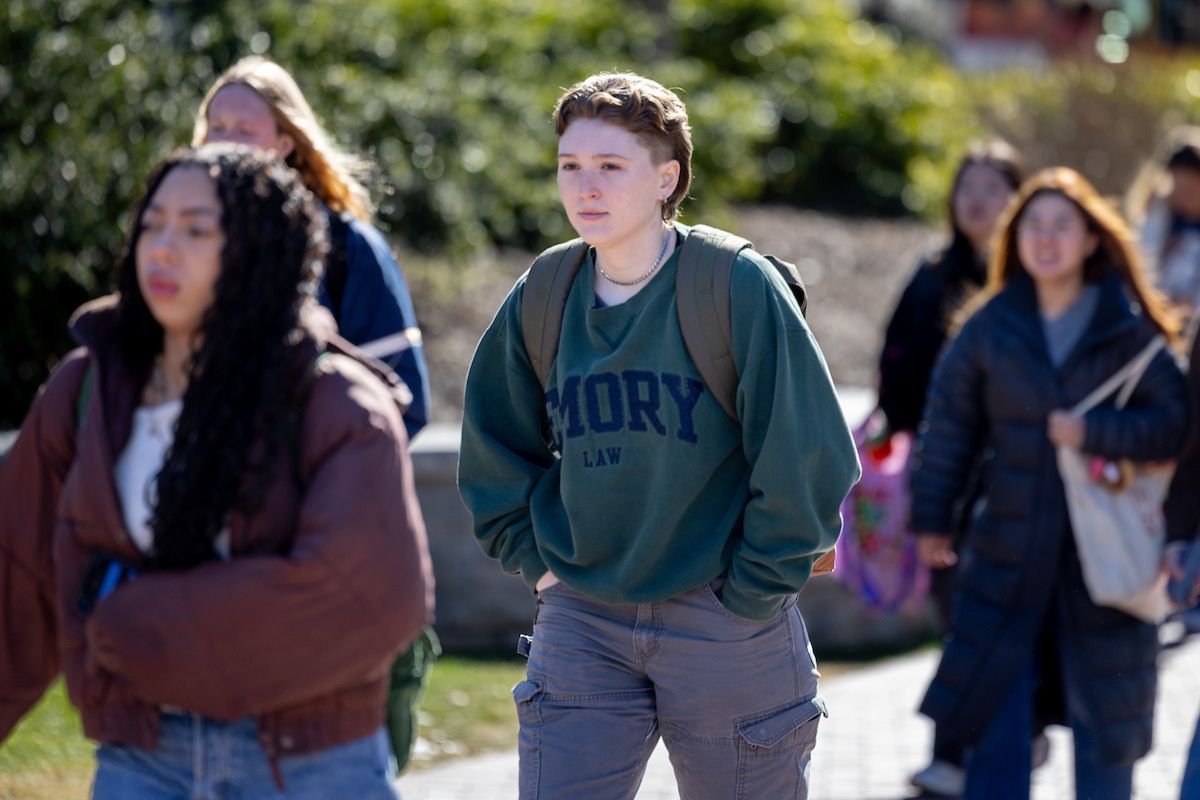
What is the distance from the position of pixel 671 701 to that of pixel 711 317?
77 centimetres

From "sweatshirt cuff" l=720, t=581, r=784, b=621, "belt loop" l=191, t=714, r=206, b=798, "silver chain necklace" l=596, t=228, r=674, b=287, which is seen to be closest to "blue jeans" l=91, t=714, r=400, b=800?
"belt loop" l=191, t=714, r=206, b=798

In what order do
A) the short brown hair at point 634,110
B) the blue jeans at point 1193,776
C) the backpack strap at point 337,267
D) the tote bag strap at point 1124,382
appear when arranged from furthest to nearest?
the tote bag strap at point 1124,382 < the backpack strap at point 337,267 < the blue jeans at point 1193,776 < the short brown hair at point 634,110

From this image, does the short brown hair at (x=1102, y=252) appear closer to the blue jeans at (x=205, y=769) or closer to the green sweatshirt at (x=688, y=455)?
the green sweatshirt at (x=688, y=455)

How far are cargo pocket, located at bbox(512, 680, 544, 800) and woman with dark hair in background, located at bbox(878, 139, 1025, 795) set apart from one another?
3381 millimetres

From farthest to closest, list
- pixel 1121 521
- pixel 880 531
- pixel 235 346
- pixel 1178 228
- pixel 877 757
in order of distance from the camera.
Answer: pixel 1178 228 → pixel 880 531 → pixel 877 757 → pixel 1121 521 → pixel 235 346

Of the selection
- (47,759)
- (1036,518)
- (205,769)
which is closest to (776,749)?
(205,769)

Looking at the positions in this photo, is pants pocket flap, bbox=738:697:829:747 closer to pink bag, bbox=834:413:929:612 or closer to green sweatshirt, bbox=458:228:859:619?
green sweatshirt, bbox=458:228:859:619

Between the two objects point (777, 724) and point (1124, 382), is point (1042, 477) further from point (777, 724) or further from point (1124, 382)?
point (777, 724)

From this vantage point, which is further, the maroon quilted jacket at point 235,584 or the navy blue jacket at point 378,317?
the navy blue jacket at point 378,317

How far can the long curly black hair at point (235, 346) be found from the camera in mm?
3023

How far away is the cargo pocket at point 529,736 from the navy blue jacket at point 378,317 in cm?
109

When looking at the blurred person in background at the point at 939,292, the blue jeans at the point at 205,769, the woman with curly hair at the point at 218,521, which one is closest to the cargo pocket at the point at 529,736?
the woman with curly hair at the point at 218,521

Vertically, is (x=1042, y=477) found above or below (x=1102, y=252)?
below

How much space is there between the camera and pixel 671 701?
3674 millimetres
